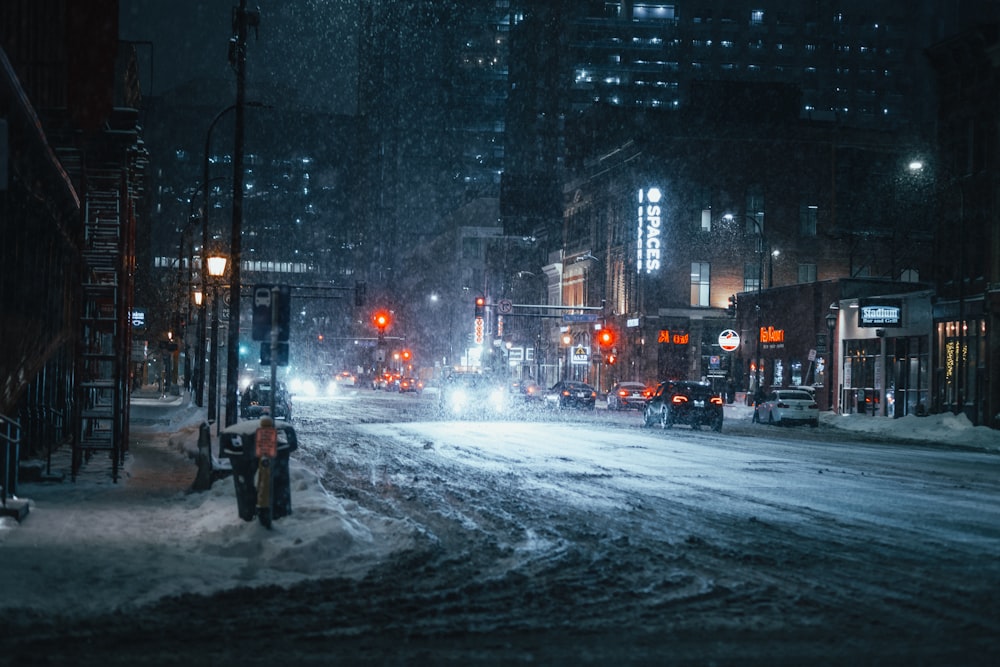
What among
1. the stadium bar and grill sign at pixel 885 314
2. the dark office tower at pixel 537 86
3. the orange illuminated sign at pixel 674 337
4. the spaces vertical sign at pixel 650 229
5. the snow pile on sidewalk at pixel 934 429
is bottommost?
the snow pile on sidewalk at pixel 934 429

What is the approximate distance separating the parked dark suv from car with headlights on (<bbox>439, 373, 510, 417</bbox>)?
19.2m

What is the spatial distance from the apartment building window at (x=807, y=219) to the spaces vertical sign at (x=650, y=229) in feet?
35.2

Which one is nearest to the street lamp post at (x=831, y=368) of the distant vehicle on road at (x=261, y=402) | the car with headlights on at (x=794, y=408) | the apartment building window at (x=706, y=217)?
the car with headlights on at (x=794, y=408)

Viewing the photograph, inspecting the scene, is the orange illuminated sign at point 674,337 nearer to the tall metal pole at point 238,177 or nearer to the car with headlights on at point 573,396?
the car with headlights on at point 573,396

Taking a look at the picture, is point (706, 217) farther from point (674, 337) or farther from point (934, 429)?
point (934, 429)

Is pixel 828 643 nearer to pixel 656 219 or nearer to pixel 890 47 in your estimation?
pixel 656 219

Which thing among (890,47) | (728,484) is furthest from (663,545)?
(890,47)

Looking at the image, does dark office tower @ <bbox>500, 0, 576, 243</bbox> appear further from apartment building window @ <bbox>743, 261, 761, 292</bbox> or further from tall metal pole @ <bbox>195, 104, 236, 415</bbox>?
tall metal pole @ <bbox>195, 104, 236, 415</bbox>

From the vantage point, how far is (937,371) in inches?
2021

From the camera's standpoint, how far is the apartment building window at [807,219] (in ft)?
267

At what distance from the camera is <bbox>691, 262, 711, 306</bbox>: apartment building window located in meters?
80.8

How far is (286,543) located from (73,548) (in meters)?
2.22

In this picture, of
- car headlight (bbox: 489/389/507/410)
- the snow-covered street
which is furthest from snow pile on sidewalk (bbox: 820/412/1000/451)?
car headlight (bbox: 489/389/507/410)

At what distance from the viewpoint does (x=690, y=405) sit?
42656mm
